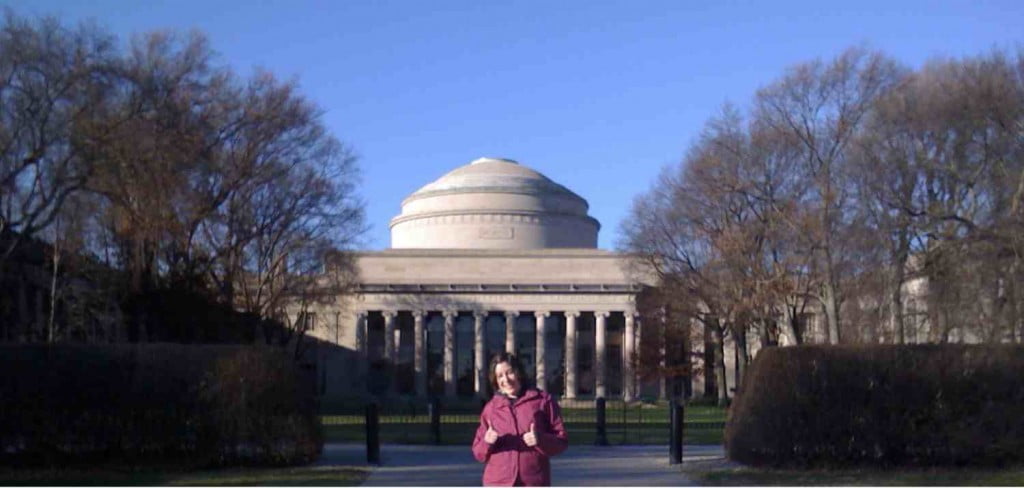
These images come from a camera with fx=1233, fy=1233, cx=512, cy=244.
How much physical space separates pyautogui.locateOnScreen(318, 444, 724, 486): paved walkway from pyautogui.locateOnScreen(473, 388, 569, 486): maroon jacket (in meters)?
11.2

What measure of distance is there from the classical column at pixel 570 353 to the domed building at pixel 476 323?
0.23ft

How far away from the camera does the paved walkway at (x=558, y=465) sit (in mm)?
22312

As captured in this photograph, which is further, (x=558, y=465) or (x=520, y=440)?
→ (x=558, y=465)

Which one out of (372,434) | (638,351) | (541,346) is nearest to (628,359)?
(638,351)

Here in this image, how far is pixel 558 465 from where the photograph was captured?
25.5 meters

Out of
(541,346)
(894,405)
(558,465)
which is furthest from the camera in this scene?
(541,346)

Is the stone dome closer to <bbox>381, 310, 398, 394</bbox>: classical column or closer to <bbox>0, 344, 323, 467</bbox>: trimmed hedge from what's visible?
<bbox>381, 310, 398, 394</bbox>: classical column

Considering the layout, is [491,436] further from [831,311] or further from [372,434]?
[831,311]

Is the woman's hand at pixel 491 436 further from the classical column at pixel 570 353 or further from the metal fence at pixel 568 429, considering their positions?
the classical column at pixel 570 353

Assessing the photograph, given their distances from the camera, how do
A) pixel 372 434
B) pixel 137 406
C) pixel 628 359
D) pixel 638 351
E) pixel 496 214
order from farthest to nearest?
pixel 496 214 → pixel 628 359 → pixel 638 351 → pixel 372 434 → pixel 137 406

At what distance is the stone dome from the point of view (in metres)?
100

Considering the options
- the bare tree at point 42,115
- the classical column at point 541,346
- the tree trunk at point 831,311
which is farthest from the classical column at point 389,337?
the bare tree at point 42,115

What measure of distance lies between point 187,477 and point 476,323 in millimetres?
65931

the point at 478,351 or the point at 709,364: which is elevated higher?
the point at 478,351
